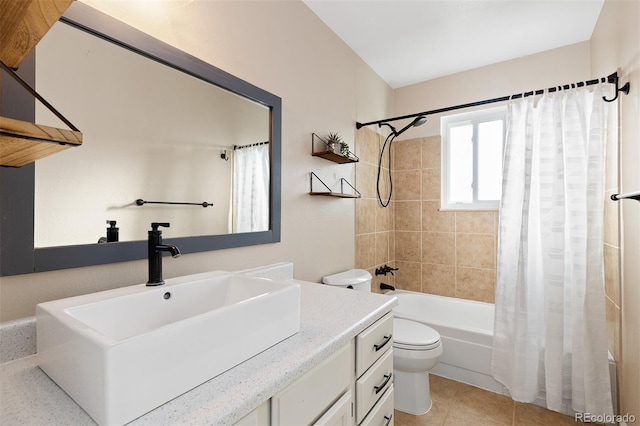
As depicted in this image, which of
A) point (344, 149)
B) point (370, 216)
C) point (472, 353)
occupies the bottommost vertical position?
point (472, 353)

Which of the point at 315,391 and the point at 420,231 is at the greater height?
the point at 420,231

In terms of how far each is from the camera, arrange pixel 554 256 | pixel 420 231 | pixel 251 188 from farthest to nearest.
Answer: pixel 420 231 → pixel 554 256 → pixel 251 188

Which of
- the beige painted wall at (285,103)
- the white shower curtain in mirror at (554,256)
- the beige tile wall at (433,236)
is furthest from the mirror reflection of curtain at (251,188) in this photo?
the beige tile wall at (433,236)

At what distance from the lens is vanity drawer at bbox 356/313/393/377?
3.26 feet

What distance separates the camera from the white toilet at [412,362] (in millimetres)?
1805

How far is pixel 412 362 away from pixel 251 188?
140cm

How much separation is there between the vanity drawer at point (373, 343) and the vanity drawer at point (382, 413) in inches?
7.2

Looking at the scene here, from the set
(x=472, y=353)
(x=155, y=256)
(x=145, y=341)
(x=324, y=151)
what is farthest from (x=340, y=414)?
(x=472, y=353)

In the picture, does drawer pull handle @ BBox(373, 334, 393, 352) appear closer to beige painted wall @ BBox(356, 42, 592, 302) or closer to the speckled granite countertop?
the speckled granite countertop

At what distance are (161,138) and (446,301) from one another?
8.61ft

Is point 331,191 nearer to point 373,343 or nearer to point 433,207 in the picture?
point 373,343

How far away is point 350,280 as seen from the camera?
195 cm

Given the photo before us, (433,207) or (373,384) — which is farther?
(433,207)

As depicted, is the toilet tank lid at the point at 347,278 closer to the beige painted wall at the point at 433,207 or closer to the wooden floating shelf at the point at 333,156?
the beige painted wall at the point at 433,207
